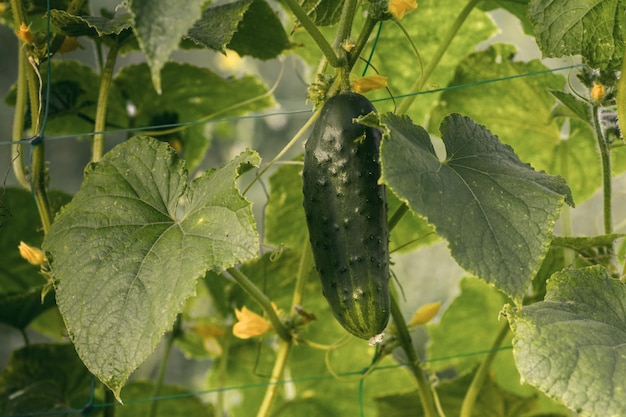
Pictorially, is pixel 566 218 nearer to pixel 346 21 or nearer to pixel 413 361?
pixel 413 361

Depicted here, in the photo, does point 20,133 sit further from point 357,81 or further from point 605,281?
point 605,281

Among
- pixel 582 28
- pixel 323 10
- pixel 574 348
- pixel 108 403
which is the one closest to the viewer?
pixel 574 348

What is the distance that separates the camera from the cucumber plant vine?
0.77 meters

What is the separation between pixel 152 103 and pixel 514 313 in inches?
32.3

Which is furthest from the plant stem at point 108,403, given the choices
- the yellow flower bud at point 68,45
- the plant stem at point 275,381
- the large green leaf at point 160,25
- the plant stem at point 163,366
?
the large green leaf at point 160,25

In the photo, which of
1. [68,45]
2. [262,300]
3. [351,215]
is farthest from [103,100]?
[351,215]

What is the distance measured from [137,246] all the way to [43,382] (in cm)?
54

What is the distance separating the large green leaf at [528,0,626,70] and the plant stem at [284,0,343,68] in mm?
272

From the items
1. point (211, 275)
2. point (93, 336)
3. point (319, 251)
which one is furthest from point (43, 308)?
point (319, 251)

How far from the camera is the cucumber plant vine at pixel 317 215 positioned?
0.77m

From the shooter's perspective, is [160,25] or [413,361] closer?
[160,25]

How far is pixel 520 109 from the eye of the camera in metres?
1.40

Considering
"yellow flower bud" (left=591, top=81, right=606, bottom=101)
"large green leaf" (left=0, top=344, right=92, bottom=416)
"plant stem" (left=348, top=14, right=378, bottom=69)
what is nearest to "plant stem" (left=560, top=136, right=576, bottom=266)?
"yellow flower bud" (left=591, top=81, right=606, bottom=101)

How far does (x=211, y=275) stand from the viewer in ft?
4.51
